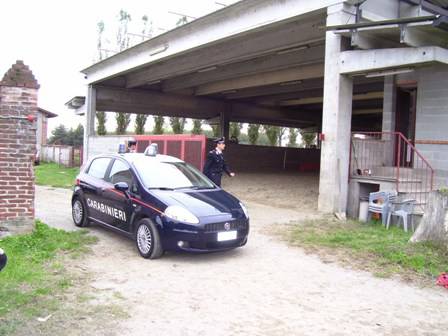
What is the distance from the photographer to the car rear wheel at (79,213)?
8.77 m

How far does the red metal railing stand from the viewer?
1121cm

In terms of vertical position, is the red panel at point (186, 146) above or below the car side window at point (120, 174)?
above

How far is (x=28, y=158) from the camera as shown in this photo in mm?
7152

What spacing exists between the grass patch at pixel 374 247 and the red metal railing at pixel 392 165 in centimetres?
158

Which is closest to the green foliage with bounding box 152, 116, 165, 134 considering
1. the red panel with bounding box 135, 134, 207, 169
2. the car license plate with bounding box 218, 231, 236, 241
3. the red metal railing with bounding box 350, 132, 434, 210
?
the red panel with bounding box 135, 134, 207, 169

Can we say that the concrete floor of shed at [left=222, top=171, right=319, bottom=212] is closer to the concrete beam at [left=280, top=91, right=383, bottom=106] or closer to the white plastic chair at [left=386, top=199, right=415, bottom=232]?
the white plastic chair at [left=386, top=199, right=415, bottom=232]

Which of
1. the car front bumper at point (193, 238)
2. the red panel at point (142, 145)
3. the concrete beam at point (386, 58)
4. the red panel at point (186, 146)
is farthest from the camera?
the red panel at point (142, 145)

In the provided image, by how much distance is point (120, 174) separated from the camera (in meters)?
7.79

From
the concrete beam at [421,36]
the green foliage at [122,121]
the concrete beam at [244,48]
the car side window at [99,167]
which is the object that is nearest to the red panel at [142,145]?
the concrete beam at [244,48]

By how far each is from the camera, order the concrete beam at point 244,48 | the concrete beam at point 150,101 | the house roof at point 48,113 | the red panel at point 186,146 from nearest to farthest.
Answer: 1. the concrete beam at point 244,48
2. the red panel at point 186,146
3. the concrete beam at point 150,101
4. the house roof at point 48,113

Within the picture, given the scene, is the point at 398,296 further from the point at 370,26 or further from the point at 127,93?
the point at 127,93

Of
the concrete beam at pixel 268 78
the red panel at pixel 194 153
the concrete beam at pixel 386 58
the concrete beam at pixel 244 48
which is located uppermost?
the concrete beam at pixel 244 48

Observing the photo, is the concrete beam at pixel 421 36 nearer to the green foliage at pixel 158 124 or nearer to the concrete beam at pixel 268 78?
the concrete beam at pixel 268 78

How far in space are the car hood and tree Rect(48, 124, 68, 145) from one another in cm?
4854
